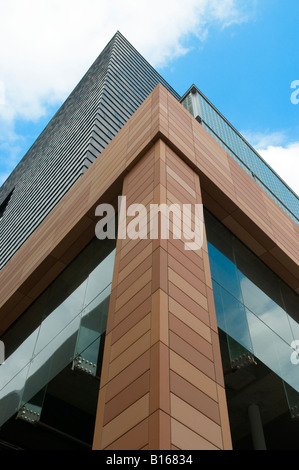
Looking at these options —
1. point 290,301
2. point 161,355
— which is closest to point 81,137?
point 290,301

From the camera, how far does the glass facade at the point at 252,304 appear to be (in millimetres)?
9531

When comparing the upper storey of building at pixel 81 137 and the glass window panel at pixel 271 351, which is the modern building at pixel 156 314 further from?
the upper storey of building at pixel 81 137

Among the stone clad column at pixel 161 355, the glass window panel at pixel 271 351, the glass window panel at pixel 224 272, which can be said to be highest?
the glass window panel at pixel 224 272

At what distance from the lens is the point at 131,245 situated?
891cm

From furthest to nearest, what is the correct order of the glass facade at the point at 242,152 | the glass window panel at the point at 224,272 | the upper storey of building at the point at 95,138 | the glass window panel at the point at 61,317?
the glass facade at the point at 242,152
the upper storey of building at the point at 95,138
the glass window panel at the point at 61,317
the glass window panel at the point at 224,272

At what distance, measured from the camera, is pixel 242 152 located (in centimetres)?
6875

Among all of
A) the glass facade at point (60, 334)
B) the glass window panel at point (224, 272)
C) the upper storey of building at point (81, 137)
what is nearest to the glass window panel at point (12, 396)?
the glass facade at point (60, 334)

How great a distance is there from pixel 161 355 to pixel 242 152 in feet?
216

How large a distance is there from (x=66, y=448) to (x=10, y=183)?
260 ft

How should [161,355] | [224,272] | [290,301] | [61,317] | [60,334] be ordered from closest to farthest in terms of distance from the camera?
1. [161,355]
2. [60,334]
3. [224,272]
4. [61,317]
5. [290,301]

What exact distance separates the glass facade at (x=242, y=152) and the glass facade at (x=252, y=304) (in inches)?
1838

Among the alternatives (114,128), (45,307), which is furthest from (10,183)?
(45,307)

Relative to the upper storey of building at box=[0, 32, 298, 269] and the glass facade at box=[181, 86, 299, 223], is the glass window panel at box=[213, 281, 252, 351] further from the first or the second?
the glass facade at box=[181, 86, 299, 223]

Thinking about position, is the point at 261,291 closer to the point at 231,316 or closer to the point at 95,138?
Result: the point at 231,316
